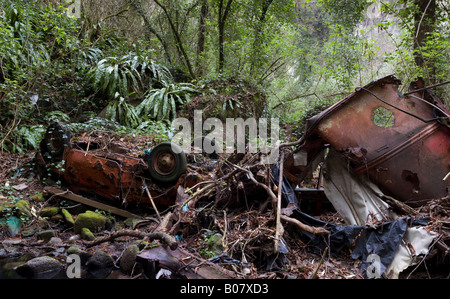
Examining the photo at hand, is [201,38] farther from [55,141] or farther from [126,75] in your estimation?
[55,141]

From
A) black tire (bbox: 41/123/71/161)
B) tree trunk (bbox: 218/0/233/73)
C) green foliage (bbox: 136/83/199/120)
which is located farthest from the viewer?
tree trunk (bbox: 218/0/233/73)

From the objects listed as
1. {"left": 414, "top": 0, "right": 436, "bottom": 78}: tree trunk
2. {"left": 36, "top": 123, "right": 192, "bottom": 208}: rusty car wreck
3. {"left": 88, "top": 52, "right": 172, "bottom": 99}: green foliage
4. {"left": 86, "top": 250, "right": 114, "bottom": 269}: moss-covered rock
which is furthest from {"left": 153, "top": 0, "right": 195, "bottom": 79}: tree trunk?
{"left": 86, "top": 250, "right": 114, "bottom": 269}: moss-covered rock

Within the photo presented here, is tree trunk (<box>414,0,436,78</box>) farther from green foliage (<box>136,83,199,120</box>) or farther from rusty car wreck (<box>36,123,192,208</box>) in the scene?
rusty car wreck (<box>36,123,192,208</box>)

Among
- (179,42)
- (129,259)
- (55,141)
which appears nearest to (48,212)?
(55,141)

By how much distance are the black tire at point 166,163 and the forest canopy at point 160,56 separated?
2.08 m

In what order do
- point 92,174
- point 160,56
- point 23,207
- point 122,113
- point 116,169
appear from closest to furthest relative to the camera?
point 23,207 → point 116,169 → point 92,174 → point 122,113 → point 160,56

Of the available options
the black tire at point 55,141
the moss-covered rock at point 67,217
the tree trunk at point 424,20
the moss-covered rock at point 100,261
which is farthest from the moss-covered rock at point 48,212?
the tree trunk at point 424,20

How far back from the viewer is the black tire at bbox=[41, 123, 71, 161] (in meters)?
4.79

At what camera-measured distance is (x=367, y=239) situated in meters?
2.65

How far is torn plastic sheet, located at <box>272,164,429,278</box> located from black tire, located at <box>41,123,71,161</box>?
12.2 ft

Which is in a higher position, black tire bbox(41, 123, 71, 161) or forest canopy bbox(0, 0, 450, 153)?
forest canopy bbox(0, 0, 450, 153)

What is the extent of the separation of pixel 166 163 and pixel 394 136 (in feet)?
9.15
